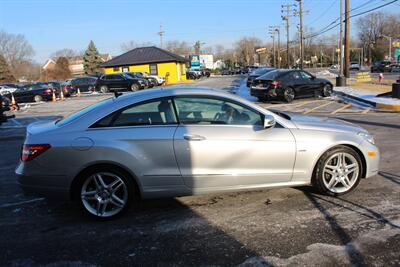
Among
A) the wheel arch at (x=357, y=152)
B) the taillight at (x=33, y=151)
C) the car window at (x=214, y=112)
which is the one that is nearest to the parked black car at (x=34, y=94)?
the taillight at (x=33, y=151)

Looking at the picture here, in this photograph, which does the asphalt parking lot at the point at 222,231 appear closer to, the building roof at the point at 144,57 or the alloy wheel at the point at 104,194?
the alloy wheel at the point at 104,194

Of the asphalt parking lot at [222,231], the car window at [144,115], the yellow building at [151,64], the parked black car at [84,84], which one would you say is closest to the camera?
the asphalt parking lot at [222,231]

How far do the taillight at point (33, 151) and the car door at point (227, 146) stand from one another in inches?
58.7

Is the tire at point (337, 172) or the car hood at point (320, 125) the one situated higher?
the car hood at point (320, 125)

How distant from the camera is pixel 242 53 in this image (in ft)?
452

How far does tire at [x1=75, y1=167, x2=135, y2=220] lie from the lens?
4.52 metres

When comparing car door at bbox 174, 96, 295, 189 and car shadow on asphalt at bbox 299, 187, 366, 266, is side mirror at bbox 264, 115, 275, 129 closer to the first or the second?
car door at bbox 174, 96, 295, 189

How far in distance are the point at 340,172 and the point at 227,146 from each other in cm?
155

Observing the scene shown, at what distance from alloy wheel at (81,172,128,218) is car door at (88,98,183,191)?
0.28m

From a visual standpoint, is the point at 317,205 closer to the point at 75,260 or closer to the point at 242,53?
the point at 75,260

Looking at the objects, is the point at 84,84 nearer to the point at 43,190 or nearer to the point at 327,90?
the point at 327,90

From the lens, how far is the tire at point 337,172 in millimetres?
4887

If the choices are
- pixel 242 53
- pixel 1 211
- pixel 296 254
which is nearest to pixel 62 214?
pixel 1 211

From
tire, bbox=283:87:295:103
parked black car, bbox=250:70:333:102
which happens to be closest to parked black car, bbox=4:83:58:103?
parked black car, bbox=250:70:333:102
